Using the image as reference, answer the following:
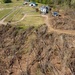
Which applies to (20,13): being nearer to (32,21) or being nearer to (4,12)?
(4,12)

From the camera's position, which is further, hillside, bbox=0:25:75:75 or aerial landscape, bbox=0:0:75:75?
aerial landscape, bbox=0:0:75:75

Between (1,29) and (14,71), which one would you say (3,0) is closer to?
(1,29)

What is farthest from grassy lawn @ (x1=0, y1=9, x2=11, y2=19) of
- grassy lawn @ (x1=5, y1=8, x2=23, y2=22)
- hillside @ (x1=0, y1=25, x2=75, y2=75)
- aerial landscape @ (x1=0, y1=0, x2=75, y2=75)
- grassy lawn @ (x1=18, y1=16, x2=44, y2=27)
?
hillside @ (x1=0, y1=25, x2=75, y2=75)

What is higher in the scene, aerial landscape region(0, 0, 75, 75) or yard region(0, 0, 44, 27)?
yard region(0, 0, 44, 27)

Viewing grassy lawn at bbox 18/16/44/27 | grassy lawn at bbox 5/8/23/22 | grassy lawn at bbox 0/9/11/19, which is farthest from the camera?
grassy lawn at bbox 0/9/11/19

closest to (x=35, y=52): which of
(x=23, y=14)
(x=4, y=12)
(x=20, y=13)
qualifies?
(x=23, y=14)

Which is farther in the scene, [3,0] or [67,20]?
[3,0]

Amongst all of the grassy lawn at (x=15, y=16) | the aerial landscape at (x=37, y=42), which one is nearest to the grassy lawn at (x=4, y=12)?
the aerial landscape at (x=37, y=42)

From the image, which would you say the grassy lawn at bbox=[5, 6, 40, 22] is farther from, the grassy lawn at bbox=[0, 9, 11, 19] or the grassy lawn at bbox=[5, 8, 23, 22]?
the grassy lawn at bbox=[0, 9, 11, 19]

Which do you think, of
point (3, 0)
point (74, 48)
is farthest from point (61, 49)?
point (3, 0)
